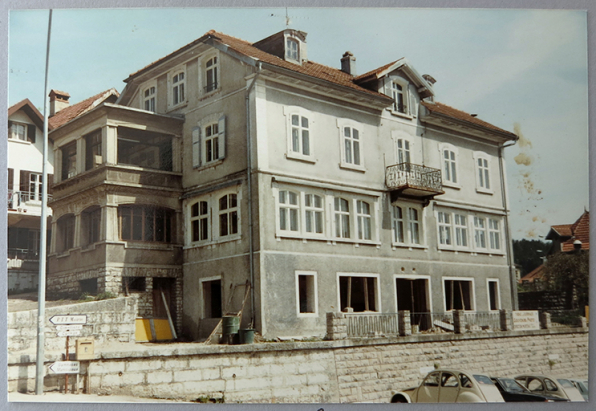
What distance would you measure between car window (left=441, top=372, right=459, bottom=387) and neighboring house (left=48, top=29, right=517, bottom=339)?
4.25 feet

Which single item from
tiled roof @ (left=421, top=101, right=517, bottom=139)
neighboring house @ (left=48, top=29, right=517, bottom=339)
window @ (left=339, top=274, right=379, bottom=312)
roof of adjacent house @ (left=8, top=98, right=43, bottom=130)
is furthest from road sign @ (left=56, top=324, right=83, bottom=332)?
tiled roof @ (left=421, top=101, right=517, bottom=139)

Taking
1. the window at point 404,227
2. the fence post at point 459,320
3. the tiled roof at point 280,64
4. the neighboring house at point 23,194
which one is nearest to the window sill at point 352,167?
the window at point 404,227

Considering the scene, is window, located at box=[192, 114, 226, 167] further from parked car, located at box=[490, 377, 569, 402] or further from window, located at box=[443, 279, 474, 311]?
parked car, located at box=[490, 377, 569, 402]

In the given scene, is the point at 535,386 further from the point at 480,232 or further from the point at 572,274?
the point at 480,232

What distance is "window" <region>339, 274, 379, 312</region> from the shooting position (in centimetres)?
1100

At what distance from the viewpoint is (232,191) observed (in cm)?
1097

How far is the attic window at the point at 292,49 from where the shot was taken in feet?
34.9

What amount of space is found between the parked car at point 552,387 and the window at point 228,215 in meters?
4.67

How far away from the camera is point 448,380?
10195 millimetres

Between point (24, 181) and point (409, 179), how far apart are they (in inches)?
223

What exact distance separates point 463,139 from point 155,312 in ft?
18.1

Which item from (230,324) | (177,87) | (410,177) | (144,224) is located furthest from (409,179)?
(144,224)

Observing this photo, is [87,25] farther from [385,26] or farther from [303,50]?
[385,26]

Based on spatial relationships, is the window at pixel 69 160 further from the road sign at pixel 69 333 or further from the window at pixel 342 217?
the window at pixel 342 217
